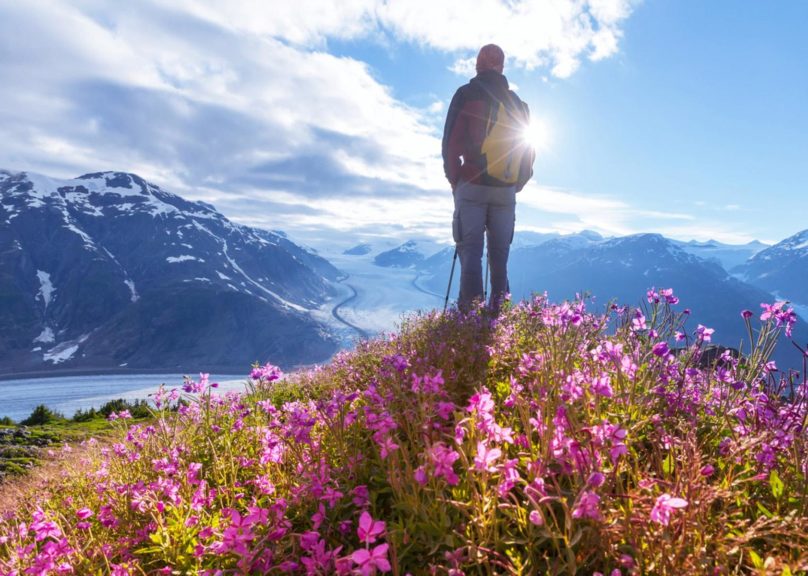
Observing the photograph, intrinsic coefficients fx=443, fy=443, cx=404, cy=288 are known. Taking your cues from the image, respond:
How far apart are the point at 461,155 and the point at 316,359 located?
189m

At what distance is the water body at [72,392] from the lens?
331 ft

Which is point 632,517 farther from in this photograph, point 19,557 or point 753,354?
point 19,557

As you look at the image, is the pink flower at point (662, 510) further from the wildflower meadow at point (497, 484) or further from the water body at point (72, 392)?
the water body at point (72, 392)

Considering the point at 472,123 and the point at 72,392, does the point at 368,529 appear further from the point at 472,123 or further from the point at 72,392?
the point at 72,392

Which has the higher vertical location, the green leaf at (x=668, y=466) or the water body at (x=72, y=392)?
the green leaf at (x=668, y=466)

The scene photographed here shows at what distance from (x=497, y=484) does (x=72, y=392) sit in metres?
145

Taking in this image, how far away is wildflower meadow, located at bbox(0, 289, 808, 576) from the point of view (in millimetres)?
1644

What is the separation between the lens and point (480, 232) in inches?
315

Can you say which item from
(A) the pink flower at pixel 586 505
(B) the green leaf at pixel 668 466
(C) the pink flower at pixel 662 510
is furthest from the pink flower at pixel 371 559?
(B) the green leaf at pixel 668 466

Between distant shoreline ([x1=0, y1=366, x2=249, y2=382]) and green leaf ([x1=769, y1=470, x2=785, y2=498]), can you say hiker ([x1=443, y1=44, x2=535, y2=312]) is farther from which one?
distant shoreline ([x1=0, y1=366, x2=249, y2=382])

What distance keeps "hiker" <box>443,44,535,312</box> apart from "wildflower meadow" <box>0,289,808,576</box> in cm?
409

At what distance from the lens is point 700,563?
4.97 feet

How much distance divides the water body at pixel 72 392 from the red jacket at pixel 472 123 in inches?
3787

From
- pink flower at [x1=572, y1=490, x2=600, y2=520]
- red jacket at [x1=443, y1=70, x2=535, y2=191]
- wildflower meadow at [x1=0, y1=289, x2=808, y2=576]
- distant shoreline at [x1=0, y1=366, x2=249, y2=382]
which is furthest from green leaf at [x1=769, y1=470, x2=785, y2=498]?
distant shoreline at [x1=0, y1=366, x2=249, y2=382]
